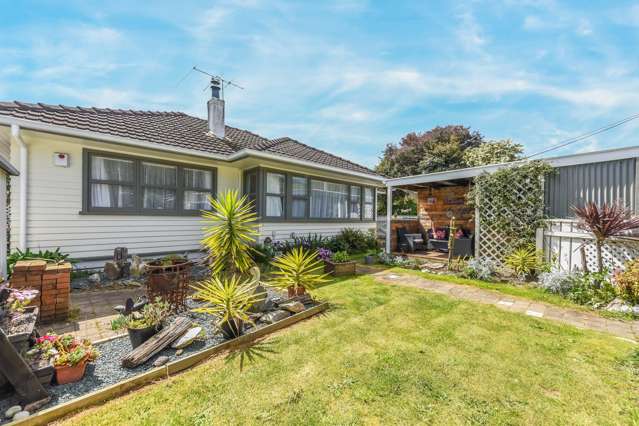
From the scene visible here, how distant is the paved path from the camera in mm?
3682

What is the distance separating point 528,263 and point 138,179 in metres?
9.52

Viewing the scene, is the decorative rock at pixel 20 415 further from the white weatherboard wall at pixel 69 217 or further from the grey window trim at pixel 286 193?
the grey window trim at pixel 286 193

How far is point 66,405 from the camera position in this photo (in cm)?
202

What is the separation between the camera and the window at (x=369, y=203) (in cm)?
1155

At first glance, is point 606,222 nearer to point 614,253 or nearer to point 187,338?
point 614,253

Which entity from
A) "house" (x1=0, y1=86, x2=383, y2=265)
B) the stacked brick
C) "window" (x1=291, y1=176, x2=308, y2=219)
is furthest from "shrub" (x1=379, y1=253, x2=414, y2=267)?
the stacked brick

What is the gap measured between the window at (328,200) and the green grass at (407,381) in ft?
20.2

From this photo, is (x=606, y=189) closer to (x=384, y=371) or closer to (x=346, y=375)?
(x=384, y=371)

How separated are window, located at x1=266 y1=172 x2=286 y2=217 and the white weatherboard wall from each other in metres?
2.72

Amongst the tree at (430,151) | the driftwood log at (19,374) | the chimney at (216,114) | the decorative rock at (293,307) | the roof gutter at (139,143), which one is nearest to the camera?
the driftwood log at (19,374)

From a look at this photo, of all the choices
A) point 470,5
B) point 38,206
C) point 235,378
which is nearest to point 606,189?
point 470,5

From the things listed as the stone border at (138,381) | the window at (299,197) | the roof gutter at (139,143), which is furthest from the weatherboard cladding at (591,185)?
the stone border at (138,381)

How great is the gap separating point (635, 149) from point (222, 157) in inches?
361

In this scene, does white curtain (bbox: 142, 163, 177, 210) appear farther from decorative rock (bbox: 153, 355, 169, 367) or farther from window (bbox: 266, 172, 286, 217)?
decorative rock (bbox: 153, 355, 169, 367)
